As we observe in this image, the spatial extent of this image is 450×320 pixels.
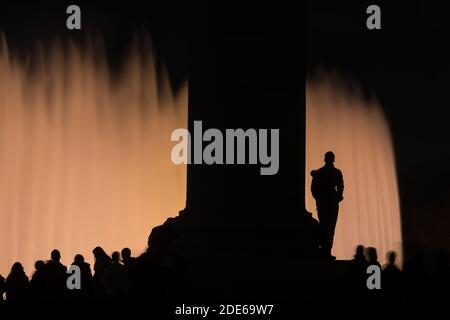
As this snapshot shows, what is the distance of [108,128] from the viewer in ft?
223

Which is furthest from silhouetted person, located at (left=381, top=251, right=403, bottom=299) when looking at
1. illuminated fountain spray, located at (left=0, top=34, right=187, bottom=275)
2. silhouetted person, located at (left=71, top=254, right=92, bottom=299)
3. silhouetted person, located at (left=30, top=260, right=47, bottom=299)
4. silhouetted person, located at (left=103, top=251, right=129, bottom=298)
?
illuminated fountain spray, located at (left=0, top=34, right=187, bottom=275)

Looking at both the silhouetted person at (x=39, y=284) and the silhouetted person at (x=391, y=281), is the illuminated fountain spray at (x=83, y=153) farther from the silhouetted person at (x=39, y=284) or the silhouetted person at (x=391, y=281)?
the silhouetted person at (x=391, y=281)

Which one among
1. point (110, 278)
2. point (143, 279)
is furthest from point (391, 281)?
point (110, 278)

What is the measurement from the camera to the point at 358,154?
7012 cm

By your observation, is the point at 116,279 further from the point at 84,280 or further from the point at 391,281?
the point at 391,281

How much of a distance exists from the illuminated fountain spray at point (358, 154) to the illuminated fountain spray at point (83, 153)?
27.1 ft

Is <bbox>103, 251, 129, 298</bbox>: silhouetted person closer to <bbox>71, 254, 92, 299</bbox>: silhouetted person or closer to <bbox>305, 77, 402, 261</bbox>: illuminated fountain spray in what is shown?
<bbox>71, 254, 92, 299</bbox>: silhouetted person

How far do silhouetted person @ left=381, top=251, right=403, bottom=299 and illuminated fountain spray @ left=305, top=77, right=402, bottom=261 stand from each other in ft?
121

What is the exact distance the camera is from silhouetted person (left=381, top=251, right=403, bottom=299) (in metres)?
29.1

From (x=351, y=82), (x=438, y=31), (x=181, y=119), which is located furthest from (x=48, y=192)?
(x=438, y=31)

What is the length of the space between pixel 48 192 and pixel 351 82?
1936cm

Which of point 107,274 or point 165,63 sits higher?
point 165,63

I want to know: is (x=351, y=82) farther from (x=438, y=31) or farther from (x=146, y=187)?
(x=146, y=187)

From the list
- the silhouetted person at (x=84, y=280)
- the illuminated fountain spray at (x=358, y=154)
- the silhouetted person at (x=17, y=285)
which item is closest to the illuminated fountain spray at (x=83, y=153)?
the illuminated fountain spray at (x=358, y=154)
